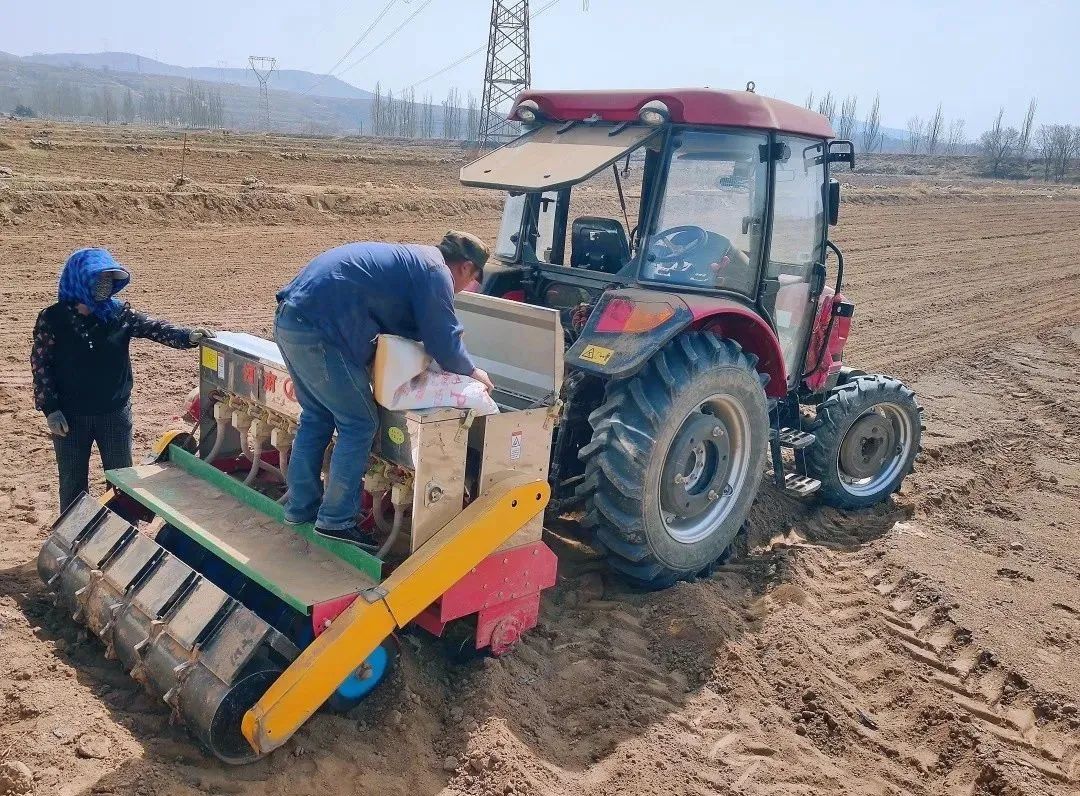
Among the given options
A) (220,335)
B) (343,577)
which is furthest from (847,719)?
(220,335)

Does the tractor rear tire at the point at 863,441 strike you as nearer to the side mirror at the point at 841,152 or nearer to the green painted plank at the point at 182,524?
the side mirror at the point at 841,152

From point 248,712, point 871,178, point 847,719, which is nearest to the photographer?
point 248,712

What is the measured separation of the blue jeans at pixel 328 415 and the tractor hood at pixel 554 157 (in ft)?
4.54

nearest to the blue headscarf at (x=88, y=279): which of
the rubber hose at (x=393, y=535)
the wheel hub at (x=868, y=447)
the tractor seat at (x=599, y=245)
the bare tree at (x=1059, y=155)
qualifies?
the rubber hose at (x=393, y=535)

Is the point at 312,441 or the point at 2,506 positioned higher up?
the point at 312,441

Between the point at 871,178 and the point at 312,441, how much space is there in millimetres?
45065

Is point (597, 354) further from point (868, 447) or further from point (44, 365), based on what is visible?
point (868, 447)

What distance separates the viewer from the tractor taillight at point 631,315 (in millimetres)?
4285

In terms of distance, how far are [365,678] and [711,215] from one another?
9.68 ft

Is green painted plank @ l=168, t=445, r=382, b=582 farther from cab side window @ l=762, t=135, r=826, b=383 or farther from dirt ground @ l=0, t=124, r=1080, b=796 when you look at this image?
cab side window @ l=762, t=135, r=826, b=383

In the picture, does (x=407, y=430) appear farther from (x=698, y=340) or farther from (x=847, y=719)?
(x=847, y=719)

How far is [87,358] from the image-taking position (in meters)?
4.46

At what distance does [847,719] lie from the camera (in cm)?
392

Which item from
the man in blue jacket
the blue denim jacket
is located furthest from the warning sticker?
the blue denim jacket
